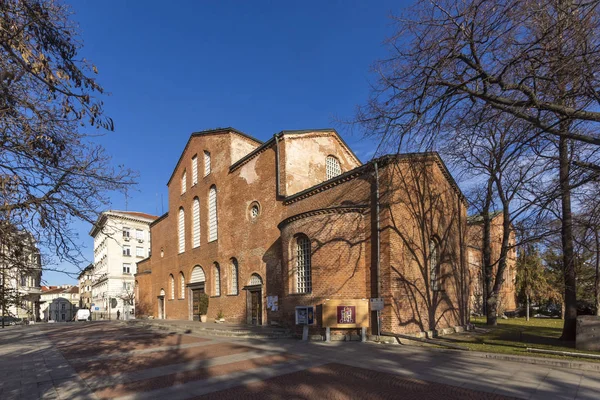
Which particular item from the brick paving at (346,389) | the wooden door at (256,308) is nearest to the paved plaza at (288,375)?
the brick paving at (346,389)

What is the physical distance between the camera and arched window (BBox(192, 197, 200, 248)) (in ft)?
94.4

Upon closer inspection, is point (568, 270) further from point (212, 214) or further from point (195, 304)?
point (195, 304)

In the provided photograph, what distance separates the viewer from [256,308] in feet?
69.5

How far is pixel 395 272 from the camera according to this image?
45.8 ft

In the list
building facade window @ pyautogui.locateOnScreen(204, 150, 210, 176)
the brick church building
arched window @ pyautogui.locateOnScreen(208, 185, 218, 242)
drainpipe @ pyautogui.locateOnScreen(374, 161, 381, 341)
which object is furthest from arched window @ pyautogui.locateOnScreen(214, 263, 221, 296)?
drainpipe @ pyautogui.locateOnScreen(374, 161, 381, 341)

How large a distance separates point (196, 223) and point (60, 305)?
220 ft

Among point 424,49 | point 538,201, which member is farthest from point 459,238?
point 424,49

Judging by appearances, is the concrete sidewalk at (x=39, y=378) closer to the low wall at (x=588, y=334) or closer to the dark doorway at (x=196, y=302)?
the low wall at (x=588, y=334)

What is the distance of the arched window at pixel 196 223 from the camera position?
28781 millimetres

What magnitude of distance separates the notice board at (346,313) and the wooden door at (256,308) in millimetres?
7729

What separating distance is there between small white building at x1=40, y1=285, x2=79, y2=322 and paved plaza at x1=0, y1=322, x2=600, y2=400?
7519 centimetres

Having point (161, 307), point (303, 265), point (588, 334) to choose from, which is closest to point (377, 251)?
point (303, 265)

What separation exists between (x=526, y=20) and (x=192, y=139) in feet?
86.2

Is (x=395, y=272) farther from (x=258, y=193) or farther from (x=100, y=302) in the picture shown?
(x=100, y=302)
